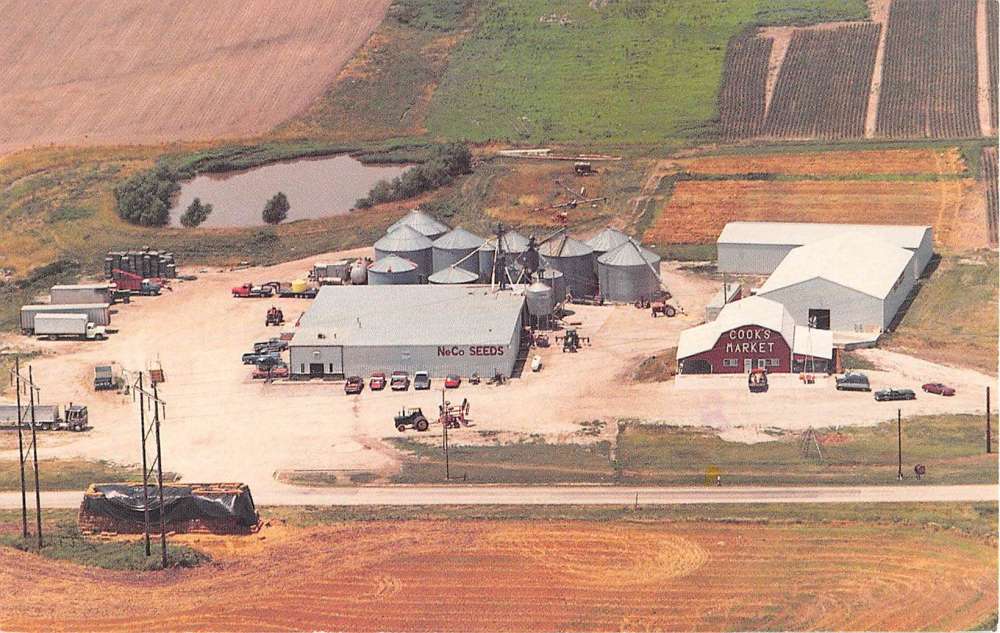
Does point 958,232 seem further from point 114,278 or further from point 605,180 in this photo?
point 114,278

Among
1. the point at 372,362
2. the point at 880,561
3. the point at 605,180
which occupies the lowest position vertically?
the point at 880,561

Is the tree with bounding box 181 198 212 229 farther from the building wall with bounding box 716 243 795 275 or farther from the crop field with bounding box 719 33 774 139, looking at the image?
the crop field with bounding box 719 33 774 139

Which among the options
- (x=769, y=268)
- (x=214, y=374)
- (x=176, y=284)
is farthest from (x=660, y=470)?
(x=176, y=284)

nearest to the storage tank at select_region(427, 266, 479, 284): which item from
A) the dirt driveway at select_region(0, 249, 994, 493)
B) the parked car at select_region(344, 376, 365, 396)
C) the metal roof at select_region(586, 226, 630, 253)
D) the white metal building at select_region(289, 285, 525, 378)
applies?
the white metal building at select_region(289, 285, 525, 378)

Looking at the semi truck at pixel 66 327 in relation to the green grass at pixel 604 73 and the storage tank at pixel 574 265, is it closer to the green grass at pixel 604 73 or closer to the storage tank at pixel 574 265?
the storage tank at pixel 574 265

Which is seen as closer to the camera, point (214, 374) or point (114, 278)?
point (214, 374)
